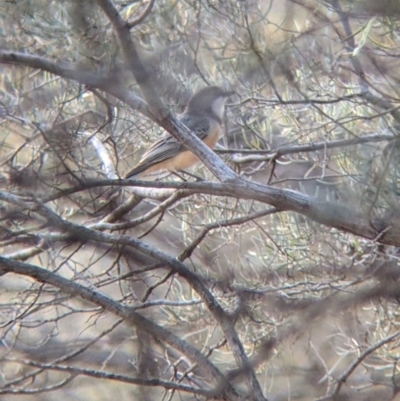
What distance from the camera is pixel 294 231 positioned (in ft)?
15.3

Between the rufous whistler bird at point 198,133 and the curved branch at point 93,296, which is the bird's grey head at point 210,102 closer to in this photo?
the rufous whistler bird at point 198,133

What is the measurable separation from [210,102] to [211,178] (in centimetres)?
59

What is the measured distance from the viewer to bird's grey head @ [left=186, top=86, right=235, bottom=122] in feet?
16.2

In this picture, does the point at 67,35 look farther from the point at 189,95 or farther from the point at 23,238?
the point at 189,95

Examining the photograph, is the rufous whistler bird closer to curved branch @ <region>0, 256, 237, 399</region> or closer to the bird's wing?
the bird's wing

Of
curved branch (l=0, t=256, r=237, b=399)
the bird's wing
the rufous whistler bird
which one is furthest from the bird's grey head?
curved branch (l=0, t=256, r=237, b=399)

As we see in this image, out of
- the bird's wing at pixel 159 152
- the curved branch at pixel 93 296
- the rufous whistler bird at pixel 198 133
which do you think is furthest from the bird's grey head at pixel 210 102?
the curved branch at pixel 93 296

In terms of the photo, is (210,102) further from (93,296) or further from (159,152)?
(93,296)

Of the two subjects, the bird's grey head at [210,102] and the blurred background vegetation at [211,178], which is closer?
the blurred background vegetation at [211,178]

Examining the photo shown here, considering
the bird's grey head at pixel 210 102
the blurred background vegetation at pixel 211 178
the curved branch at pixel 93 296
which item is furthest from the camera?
the bird's grey head at pixel 210 102

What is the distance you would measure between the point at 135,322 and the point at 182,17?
1.79m

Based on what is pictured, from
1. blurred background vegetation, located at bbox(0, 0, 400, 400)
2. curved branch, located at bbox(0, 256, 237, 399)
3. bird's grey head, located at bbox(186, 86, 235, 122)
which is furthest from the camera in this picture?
bird's grey head, located at bbox(186, 86, 235, 122)

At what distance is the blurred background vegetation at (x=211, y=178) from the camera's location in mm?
3006

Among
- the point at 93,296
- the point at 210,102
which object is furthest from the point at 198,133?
the point at 93,296
